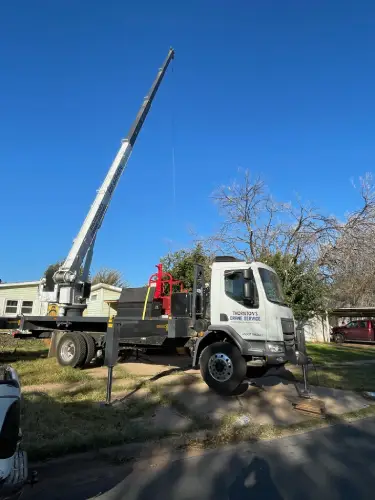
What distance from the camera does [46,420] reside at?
19.8 ft

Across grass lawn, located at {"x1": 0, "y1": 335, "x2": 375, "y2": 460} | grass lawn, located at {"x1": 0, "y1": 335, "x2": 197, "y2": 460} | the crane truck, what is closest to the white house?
the crane truck

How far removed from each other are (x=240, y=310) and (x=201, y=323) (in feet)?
3.55

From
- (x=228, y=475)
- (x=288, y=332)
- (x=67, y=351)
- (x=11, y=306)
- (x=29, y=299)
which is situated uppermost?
(x=29, y=299)

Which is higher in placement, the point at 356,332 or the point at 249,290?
the point at 249,290

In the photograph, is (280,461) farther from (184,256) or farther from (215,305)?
(184,256)

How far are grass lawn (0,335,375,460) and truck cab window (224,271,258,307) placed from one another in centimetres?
259

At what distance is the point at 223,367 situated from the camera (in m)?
8.49

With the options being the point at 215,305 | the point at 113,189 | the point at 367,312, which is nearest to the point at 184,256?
the point at 113,189

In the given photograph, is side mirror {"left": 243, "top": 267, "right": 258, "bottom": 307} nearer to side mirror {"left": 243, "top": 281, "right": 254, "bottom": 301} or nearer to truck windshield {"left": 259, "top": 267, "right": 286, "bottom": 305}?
side mirror {"left": 243, "top": 281, "right": 254, "bottom": 301}

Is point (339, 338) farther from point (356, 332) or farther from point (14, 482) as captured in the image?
point (14, 482)

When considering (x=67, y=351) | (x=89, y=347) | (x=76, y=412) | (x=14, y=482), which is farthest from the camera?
(x=67, y=351)

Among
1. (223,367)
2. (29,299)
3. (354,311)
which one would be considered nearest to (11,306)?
(29,299)

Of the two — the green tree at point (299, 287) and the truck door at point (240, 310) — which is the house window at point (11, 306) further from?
the truck door at point (240, 310)

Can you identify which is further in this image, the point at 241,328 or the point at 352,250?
the point at 352,250
